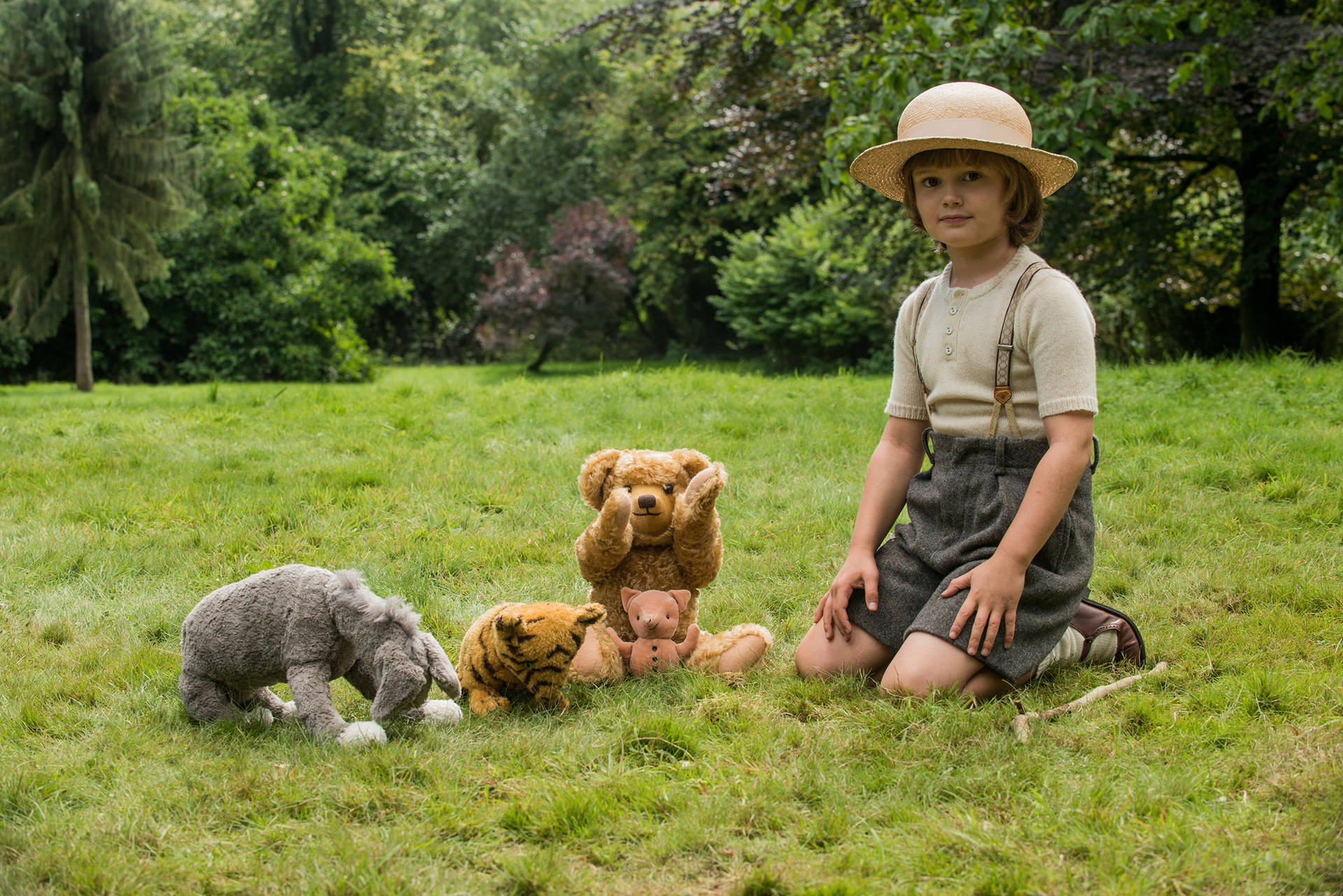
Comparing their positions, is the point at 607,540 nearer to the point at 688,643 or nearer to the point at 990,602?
the point at 688,643

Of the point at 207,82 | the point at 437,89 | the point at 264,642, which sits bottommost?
the point at 264,642

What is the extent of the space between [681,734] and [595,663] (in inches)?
18.6

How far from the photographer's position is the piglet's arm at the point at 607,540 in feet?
9.70

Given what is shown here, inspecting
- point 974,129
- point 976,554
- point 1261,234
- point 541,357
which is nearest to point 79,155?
point 541,357

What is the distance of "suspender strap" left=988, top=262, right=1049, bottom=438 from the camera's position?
9.29 ft

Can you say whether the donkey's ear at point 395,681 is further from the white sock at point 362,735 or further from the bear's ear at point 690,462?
the bear's ear at point 690,462

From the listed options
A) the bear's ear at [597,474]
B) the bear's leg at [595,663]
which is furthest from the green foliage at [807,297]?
the bear's leg at [595,663]

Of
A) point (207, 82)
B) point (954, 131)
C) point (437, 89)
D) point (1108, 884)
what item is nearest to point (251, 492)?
point (954, 131)

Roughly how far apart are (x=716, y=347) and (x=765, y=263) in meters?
4.58

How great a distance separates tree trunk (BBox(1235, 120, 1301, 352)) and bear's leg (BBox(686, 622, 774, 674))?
901cm

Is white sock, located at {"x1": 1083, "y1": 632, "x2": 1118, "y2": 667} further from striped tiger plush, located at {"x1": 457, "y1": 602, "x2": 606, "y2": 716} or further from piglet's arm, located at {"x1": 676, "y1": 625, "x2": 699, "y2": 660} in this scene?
striped tiger plush, located at {"x1": 457, "y1": 602, "x2": 606, "y2": 716}

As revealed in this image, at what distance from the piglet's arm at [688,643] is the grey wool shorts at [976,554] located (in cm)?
47

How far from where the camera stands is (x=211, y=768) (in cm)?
236

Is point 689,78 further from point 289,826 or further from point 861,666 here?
point 289,826
